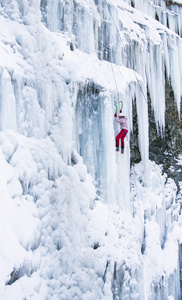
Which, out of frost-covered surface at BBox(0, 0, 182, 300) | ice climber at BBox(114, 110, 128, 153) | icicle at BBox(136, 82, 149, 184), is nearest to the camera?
frost-covered surface at BBox(0, 0, 182, 300)

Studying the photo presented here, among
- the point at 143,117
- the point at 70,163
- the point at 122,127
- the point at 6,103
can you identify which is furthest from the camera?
the point at 143,117

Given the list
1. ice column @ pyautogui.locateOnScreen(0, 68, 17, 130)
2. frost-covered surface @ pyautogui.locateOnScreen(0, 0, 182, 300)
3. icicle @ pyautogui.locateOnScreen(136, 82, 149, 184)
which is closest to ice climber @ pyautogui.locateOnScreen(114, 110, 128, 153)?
frost-covered surface @ pyautogui.locateOnScreen(0, 0, 182, 300)

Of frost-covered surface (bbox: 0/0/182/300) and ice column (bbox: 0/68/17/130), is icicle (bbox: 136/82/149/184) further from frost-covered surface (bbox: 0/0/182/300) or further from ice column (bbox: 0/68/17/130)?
ice column (bbox: 0/68/17/130)

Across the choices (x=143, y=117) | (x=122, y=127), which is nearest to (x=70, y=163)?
(x=122, y=127)

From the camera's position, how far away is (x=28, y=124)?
372 cm

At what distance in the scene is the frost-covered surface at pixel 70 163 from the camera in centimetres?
330

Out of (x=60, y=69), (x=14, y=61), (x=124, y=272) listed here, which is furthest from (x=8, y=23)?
(x=124, y=272)

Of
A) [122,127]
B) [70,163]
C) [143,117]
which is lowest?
[70,163]

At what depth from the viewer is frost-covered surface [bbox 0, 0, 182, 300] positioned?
10.8 ft

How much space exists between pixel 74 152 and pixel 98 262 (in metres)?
1.74

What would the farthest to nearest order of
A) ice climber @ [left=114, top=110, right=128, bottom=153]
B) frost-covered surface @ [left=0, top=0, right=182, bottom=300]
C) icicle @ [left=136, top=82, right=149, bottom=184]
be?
icicle @ [left=136, top=82, right=149, bottom=184], ice climber @ [left=114, top=110, right=128, bottom=153], frost-covered surface @ [left=0, top=0, right=182, bottom=300]

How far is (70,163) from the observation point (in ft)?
13.7

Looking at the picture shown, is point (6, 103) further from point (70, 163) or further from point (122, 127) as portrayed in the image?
point (122, 127)

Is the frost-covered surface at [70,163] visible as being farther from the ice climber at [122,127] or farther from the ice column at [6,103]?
the ice climber at [122,127]
